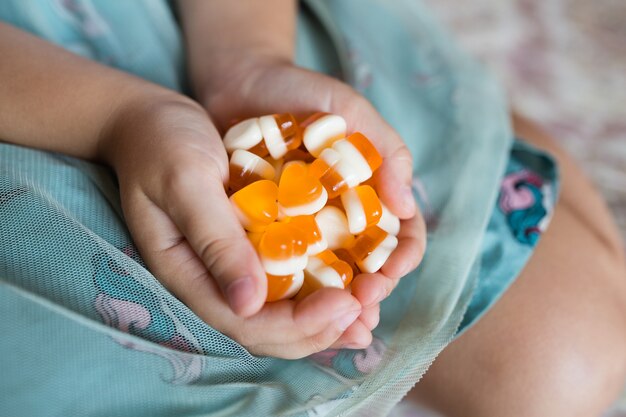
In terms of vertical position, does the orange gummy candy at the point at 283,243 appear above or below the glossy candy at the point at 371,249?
above

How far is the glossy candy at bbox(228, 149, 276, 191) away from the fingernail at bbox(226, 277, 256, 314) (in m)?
0.13

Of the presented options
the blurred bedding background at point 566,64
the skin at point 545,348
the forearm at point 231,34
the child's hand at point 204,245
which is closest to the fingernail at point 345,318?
the child's hand at point 204,245

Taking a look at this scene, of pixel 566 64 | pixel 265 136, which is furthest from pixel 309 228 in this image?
pixel 566 64

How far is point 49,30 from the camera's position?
0.80 meters

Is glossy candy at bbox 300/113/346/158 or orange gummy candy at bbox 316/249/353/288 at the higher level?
glossy candy at bbox 300/113/346/158

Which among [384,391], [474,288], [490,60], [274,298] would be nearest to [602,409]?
[474,288]

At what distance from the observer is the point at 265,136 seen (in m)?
0.63

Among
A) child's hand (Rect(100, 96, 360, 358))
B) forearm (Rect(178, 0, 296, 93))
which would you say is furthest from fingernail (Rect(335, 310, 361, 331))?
forearm (Rect(178, 0, 296, 93))

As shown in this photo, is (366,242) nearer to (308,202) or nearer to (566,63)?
(308,202)

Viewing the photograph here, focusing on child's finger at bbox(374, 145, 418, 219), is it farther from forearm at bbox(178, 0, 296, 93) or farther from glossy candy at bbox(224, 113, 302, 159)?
forearm at bbox(178, 0, 296, 93)

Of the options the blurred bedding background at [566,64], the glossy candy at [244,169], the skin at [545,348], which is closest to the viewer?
the glossy candy at [244,169]

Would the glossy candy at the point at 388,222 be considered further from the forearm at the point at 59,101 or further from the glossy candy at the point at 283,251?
the forearm at the point at 59,101

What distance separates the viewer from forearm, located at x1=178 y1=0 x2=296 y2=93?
32.2 inches

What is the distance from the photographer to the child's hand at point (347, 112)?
2.02ft
